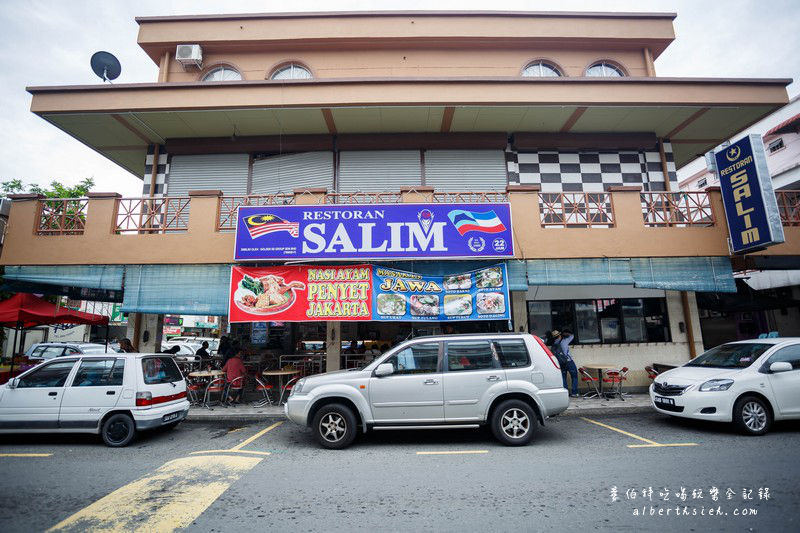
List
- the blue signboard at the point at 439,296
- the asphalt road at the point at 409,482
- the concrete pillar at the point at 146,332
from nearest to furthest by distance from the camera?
the asphalt road at the point at 409,482 < the blue signboard at the point at 439,296 < the concrete pillar at the point at 146,332

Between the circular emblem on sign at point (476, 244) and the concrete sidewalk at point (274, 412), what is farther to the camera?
the circular emblem on sign at point (476, 244)

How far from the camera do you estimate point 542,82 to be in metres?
10.5

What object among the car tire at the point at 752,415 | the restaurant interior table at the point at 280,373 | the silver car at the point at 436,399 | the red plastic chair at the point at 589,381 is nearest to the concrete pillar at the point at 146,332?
the restaurant interior table at the point at 280,373

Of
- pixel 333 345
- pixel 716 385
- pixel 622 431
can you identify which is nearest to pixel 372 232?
pixel 333 345

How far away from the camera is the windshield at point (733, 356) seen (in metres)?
7.48

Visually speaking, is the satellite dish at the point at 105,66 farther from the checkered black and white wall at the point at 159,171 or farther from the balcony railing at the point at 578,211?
the balcony railing at the point at 578,211

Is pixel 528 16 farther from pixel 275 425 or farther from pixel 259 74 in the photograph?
pixel 275 425

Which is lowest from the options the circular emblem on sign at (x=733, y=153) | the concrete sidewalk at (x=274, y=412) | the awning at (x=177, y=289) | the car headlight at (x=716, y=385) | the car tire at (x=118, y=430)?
the concrete sidewalk at (x=274, y=412)

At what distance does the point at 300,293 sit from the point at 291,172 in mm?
4676

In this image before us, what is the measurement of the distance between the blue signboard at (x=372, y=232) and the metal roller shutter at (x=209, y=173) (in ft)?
10.8

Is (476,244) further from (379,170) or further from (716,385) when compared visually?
(716,385)

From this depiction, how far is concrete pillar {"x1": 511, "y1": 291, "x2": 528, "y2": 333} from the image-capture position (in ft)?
34.3

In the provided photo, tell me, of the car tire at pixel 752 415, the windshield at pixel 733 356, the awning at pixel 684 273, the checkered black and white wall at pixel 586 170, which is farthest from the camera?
the checkered black and white wall at pixel 586 170

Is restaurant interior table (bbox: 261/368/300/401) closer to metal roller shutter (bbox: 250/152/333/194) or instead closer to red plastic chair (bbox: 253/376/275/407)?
red plastic chair (bbox: 253/376/275/407)
